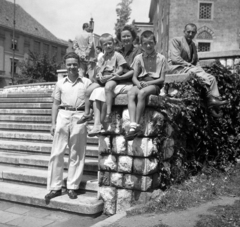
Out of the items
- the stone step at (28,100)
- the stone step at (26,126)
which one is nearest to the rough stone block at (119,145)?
the stone step at (26,126)

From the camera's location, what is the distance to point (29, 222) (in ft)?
14.5

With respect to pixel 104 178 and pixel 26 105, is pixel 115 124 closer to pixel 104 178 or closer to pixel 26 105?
pixel 104 178

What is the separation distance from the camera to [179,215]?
3939mm

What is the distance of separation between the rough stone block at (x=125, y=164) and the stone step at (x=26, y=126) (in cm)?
367

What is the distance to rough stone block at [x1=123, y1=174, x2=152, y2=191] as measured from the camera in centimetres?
446

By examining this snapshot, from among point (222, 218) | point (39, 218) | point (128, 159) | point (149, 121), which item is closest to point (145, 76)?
point (149, 121)

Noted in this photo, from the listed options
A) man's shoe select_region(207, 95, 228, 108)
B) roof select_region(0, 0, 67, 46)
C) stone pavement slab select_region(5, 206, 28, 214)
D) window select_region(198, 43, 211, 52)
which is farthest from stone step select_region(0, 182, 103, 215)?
roof select_region(0, 0, 67, 46)

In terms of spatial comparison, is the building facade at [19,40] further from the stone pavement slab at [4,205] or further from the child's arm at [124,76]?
the child's arm at [124,76]

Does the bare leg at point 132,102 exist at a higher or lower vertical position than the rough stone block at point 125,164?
higher

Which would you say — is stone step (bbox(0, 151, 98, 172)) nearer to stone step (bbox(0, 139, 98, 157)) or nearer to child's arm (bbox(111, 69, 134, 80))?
stone step (bbox(0, 139, 98, 157))

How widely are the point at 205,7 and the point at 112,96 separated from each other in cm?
2667

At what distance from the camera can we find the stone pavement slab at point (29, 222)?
170 inches

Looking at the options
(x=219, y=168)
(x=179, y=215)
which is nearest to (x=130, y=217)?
(x=179, y=215)

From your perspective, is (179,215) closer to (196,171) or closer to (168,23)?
(196,171)
